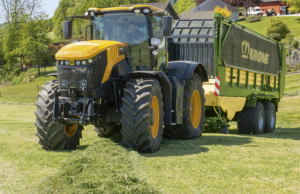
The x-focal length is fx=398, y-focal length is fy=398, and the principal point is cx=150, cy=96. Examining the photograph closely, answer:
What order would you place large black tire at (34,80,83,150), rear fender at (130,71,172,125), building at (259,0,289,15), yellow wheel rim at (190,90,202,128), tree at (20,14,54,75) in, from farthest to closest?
building at (259,0,289,15)
tree at (20,14,54,75)
yellow wheel rim at (190,90,202,128)
rear fender at (130,71,172,125)
large black tire at (34,80,83,150)

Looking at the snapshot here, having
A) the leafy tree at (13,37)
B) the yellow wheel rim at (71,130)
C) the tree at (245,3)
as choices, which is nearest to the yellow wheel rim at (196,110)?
the yellow wheel rim at (71,130)

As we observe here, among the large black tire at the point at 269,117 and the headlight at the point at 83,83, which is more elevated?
the headlight at the point at 83,83

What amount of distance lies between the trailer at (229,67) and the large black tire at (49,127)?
4.97 meters

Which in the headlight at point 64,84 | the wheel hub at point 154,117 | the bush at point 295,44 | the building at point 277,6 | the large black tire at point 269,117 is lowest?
the large black tire at point 269,117

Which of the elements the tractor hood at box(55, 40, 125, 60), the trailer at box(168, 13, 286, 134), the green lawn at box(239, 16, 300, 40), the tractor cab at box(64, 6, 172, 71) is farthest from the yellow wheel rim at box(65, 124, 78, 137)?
the green lawn at box(239, 16, 300, 40)

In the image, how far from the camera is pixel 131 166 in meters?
6.15

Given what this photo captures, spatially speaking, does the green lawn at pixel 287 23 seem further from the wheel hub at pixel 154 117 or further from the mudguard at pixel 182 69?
the wheel hub at pixel 154 117

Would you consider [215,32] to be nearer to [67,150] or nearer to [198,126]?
[198,126]

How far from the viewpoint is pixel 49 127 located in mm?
7207

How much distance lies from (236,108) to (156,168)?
256 inches

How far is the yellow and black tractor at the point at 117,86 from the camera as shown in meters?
6.91

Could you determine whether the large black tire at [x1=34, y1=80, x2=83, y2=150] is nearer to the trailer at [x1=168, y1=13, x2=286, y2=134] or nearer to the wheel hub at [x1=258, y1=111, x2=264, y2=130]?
the trailer at [x1=168, y1=13, x2=286, y2=134]

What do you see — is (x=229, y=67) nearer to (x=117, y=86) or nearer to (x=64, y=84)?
(x=117, y=86)

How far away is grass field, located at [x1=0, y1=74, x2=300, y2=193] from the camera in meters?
5.12
